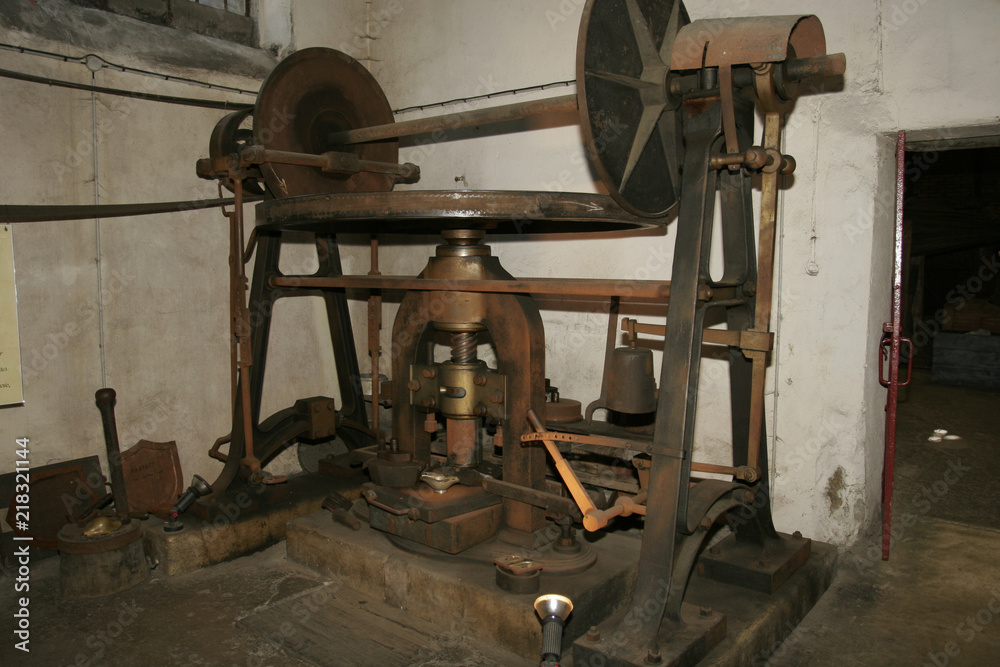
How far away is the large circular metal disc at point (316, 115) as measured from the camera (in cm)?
310

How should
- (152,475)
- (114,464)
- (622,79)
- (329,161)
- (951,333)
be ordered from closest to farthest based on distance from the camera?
(622,79) → (114,464) → (329,161) → (152,475) → (951,333)

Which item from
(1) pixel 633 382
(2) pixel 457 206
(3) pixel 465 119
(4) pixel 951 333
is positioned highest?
(3) pixel 465 119

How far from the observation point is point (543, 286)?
93.2 inches

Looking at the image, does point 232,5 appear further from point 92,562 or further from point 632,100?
point 92,562

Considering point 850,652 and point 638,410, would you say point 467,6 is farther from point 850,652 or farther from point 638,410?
point 850,652

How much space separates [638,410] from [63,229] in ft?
8.31

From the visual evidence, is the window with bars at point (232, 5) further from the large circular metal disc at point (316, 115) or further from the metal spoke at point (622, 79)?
the metal spoke at point (622, 79)

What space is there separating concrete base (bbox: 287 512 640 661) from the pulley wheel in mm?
1613

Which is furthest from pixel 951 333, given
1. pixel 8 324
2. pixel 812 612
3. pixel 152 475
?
pixel 8 324

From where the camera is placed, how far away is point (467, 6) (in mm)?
3861

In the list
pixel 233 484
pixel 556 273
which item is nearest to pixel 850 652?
pixel 556 273

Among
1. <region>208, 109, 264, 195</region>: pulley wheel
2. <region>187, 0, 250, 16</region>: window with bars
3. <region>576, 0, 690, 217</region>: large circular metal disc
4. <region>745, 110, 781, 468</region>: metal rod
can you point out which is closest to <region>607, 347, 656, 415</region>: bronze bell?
<region>745, 110, 781, 468</region>: metal rod

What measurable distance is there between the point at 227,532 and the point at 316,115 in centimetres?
198

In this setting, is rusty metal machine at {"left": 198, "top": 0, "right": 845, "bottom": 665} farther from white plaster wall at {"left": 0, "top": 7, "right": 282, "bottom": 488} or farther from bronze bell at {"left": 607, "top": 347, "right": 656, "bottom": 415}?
white plaster wall at {"left": 0, "top": 7, "right": 282, "bottom": 488}
